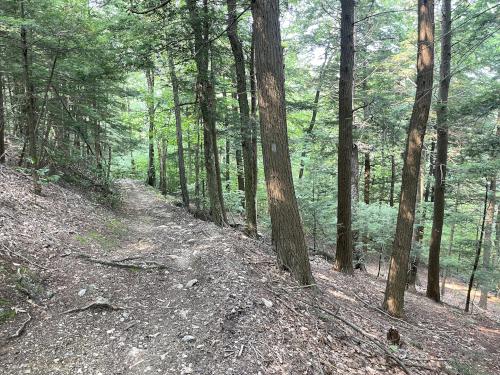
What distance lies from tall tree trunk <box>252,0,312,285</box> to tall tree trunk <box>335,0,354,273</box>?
3.61 metres

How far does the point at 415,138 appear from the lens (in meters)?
6.75

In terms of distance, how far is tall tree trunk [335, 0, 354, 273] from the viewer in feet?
28.0

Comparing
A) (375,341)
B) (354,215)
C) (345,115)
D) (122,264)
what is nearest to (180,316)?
(122,264)

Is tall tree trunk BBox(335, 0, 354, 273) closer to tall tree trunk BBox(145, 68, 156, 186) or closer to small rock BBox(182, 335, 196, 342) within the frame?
small rock BBox(182, 335, 196, 342)

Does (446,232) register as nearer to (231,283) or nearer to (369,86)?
(369,86)

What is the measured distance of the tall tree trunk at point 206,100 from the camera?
8.95 metres

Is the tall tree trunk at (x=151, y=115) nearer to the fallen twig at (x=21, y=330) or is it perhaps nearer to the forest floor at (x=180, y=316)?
the forest floor at (x=180, y=316)

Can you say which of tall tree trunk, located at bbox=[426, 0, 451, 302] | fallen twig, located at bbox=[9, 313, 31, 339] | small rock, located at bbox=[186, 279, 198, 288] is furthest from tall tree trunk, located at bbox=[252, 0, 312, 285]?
tall tree trunk, located at bbox=[426, 0, 451, 302]

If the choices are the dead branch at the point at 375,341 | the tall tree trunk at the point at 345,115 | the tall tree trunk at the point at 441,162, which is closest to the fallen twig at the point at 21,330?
the dead branch at the point at 375,341

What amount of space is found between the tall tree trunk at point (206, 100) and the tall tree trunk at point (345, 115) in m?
3.40

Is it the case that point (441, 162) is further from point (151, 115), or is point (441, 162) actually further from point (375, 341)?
point (151, 115)

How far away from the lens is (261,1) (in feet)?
17.4

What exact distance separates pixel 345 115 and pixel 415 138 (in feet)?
7.67

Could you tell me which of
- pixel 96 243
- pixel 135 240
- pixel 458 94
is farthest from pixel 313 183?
pixel 96 243
